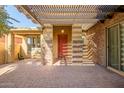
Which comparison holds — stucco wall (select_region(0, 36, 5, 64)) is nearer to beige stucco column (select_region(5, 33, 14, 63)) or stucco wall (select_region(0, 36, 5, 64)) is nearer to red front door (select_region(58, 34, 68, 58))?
beige stucco column (select_region(5, 33, 14, 63))

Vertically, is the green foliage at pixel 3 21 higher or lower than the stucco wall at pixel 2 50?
higher

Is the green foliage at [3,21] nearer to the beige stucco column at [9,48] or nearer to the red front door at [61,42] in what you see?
the beige stucco column at [9,48]

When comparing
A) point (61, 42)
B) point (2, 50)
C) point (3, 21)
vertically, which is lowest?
point (2, 50)

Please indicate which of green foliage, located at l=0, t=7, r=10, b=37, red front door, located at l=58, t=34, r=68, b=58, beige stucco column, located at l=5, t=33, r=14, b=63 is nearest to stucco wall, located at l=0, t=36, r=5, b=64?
beige stucco column, located at l=5, t=33, r=14, b=63

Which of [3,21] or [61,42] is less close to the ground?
[3,21]

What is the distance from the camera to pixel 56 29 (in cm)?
1839

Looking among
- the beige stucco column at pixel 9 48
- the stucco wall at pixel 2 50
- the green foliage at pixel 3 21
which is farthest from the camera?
the beige stucco column at pixel 9 48

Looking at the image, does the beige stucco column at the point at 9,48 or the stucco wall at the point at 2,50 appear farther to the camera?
the beige stucco column at the point at 9,48

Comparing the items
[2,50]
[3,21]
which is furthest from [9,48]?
[3,21]

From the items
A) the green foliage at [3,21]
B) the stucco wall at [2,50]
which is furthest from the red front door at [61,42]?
the green foliage at [3,21]

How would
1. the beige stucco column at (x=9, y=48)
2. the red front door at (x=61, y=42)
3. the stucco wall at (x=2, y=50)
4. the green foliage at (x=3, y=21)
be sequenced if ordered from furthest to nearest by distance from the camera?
the red front door at (x=61, y=42) → the beige stucco column at (x=9, y=48) → the stucco wall at (x=2, y=50) → the green foliage at (x=3, y=21)

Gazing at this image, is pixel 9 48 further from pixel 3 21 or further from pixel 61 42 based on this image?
pixel 3 21
